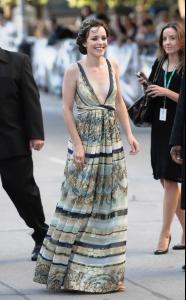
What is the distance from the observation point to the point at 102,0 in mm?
27891

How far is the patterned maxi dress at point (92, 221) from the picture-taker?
6469 mm

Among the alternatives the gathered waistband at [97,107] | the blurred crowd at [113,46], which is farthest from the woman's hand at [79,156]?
the blurred crowd at [113,46]

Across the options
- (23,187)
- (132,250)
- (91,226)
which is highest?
(23,187)

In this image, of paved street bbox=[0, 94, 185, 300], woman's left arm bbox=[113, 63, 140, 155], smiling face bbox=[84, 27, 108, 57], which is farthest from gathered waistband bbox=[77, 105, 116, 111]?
paved street bbox=[0, 94, 185, 300]

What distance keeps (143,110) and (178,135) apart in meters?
1.98

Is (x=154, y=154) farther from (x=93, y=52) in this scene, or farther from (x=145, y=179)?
(x=145, y=179)

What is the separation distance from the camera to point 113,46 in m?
20.2

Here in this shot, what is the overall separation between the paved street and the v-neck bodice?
1293mm

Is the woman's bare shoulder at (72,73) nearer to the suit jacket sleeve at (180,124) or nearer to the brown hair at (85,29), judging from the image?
the brown hair at (85,29)

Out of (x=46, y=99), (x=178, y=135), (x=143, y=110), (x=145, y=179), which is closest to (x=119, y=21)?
(x=46, y=99)

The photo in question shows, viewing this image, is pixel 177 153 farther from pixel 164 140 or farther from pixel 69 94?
pixel 164 140

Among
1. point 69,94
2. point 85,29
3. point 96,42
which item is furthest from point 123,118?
point 85,29

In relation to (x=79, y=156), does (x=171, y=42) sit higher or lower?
higher

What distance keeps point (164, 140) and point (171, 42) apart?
2.49ft
